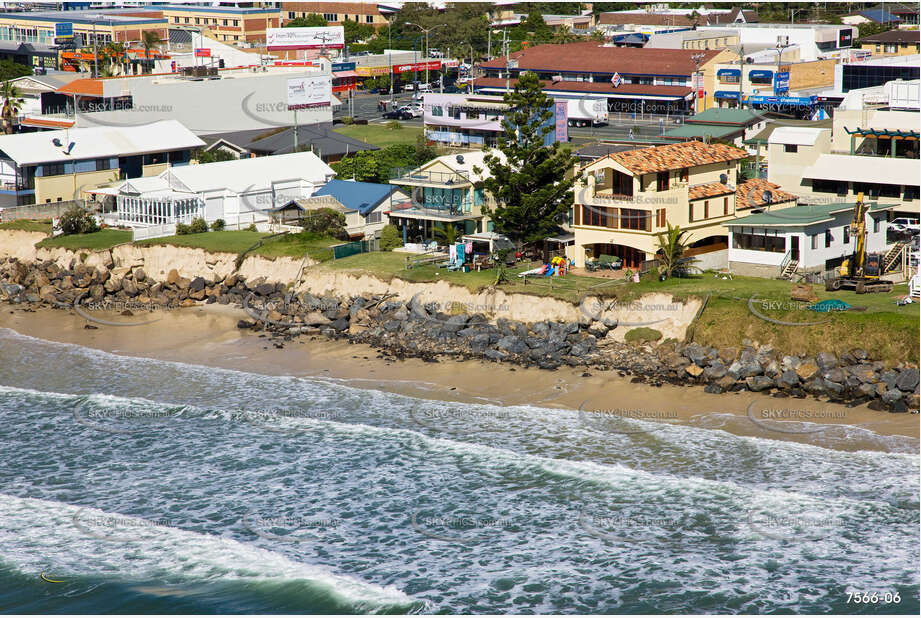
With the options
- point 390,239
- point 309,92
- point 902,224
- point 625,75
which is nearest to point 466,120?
point 309,92

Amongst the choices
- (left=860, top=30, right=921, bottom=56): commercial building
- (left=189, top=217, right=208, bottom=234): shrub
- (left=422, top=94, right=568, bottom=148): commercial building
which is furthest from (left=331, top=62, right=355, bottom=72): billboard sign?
(left=189, top=217, right=208, bottom=234): shrub

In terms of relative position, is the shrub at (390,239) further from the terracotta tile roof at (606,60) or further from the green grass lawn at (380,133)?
the terracotta tile roof at (606,60)

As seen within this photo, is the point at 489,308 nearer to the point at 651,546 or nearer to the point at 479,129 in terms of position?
the point at 651,546

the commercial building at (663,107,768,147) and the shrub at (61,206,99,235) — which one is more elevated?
the commercial building at (663,107,768,147)

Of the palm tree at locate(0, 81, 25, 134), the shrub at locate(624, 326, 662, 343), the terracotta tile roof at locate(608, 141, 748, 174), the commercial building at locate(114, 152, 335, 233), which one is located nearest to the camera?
the shrub at locate(624, 326, 662, 343)

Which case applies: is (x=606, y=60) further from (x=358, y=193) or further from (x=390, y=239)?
(x=390, y=239)

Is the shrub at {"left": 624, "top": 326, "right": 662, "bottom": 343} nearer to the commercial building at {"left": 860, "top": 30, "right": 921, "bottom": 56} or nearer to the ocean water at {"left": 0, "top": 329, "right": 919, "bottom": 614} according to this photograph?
the ocean water at {"left": 0, "top": 329, "right": 919, "bottom": 614}

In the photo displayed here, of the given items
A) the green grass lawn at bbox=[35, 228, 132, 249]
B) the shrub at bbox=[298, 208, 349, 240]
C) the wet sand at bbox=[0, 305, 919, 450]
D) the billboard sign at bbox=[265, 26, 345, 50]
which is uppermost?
the billboard sign at bbox=[265, 26, 345, 50]
